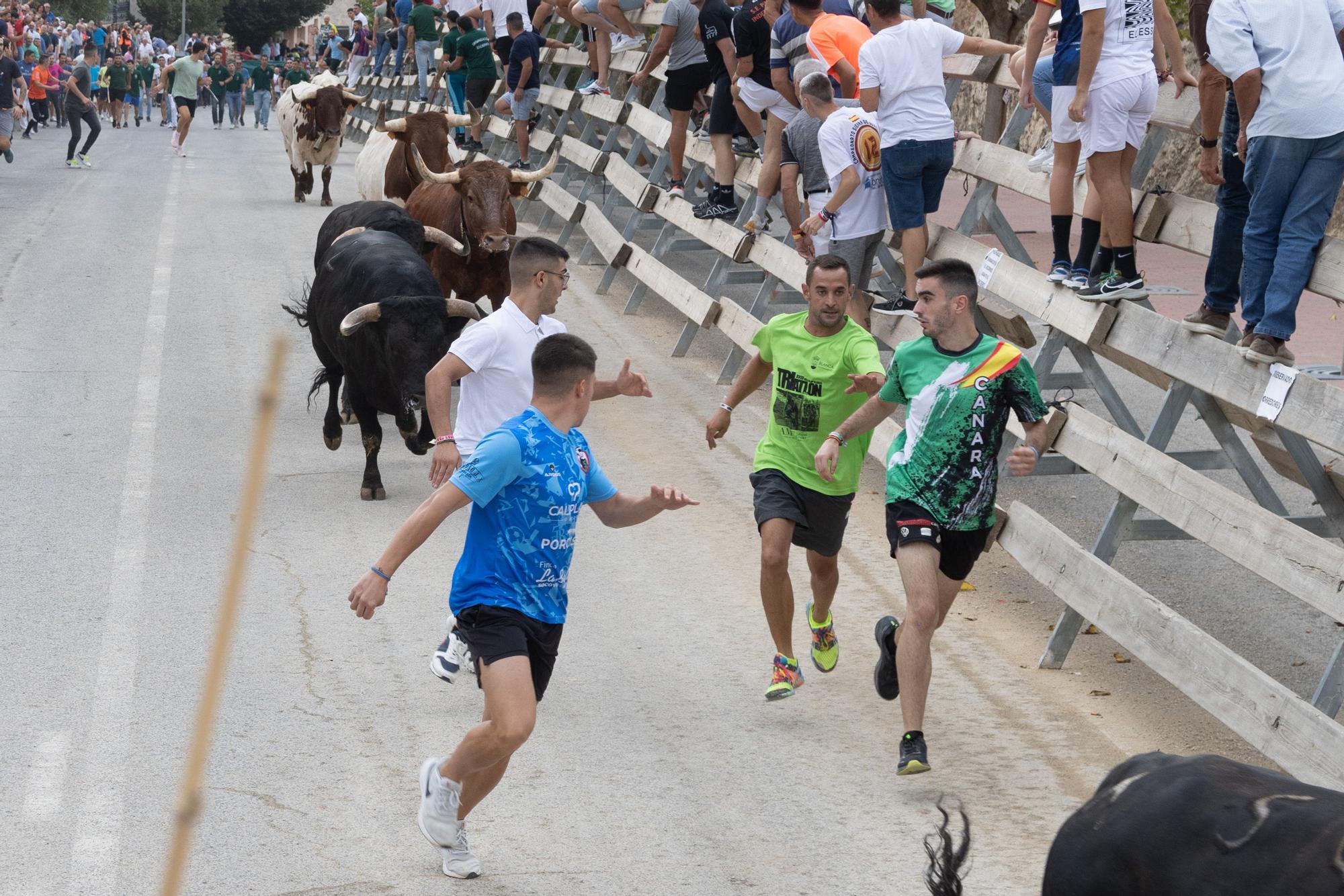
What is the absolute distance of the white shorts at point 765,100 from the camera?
11898 millimetres

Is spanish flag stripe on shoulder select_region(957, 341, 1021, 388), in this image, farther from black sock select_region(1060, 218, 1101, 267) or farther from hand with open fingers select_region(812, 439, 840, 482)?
black sock select_region(1060, 218, 1101, 267)

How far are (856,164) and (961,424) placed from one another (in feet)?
12.5

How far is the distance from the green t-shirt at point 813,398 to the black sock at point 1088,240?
75.0 inches

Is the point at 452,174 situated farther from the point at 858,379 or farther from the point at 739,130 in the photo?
the point at 858,379

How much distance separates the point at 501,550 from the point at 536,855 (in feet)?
3.61

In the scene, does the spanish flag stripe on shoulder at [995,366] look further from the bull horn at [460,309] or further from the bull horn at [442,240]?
the bull horn at [442,240]

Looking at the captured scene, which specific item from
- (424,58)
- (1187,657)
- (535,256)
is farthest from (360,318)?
(424,58)

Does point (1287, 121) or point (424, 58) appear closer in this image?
point (1287, 121)

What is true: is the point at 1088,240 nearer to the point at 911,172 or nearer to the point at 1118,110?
the point at 1118,110

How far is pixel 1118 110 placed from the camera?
25.6 feet

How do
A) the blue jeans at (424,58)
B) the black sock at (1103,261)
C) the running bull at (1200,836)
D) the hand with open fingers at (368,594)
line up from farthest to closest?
the blue jeans at (424,58), the black sock at (1103,261), the hand with open fingers at (368,594), the running bull at (1200,836)

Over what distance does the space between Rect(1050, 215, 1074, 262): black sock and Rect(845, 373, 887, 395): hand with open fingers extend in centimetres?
215

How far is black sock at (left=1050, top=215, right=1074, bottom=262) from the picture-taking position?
814 centimetres

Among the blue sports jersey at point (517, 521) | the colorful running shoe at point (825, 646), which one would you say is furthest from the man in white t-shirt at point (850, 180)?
the blue sports jersey at point (517, 521)
